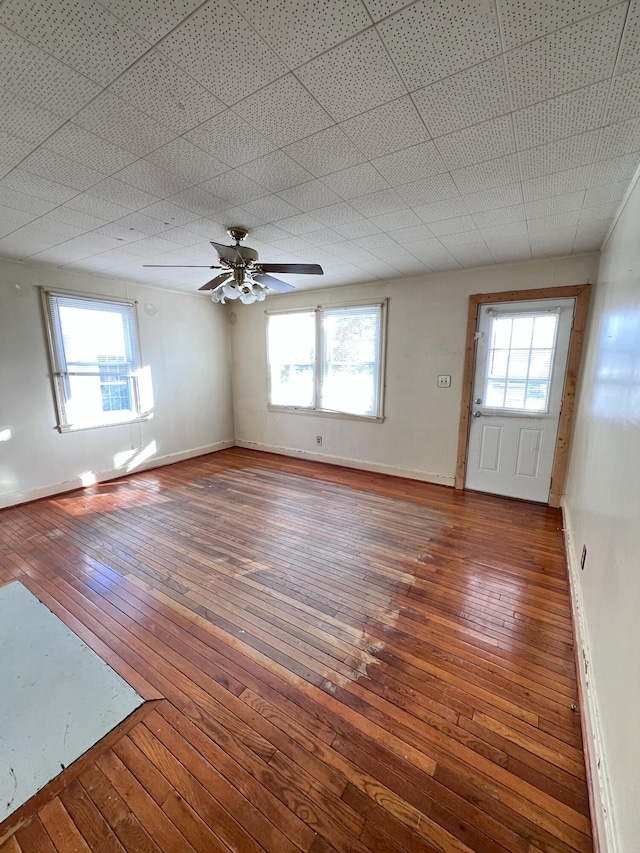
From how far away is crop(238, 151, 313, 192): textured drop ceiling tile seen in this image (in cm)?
183

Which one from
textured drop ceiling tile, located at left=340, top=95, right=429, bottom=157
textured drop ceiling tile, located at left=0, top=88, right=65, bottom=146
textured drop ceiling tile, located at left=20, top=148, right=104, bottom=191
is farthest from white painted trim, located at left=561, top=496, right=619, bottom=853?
textured drop ceiling tile, located at left=20, top=148, right=104, bottom=191

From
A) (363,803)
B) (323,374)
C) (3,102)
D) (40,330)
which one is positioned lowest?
(363,803)

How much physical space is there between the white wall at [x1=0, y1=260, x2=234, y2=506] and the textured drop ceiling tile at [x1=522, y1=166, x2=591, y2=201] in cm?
456

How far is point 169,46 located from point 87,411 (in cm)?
405

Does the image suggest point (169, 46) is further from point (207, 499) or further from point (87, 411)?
point (87, 411)

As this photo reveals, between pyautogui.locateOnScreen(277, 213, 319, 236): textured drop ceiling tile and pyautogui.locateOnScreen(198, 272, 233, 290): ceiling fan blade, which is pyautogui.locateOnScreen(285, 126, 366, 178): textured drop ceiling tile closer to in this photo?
pyautogui.locateOnScreen(277, 213, 319, 236): textured drop ceiling tile

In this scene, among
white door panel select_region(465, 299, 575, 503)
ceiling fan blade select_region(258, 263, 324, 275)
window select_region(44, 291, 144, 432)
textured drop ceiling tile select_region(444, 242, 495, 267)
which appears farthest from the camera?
window select_region(44, 291, 144, 432)

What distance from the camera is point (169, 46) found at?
1.18 metres

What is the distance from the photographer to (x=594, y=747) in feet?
4.25

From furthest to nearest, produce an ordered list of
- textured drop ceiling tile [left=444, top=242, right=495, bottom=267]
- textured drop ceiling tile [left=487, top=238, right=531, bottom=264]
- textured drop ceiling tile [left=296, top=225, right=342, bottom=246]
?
1. textured drop ceiling tile [left=444, top=242, right=495, bottom=267]
2. textured drop ceiling tile [left=487, top=238, right=531, bottom=264]
3. textured drop ceiling tile [left=296, top=225, right=342, bottom=246]

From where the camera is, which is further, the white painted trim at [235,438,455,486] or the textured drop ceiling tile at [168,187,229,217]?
the white painted trim at [235,438,455,486]

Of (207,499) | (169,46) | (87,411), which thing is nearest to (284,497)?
(207,499)

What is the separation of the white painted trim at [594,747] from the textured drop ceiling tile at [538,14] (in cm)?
246

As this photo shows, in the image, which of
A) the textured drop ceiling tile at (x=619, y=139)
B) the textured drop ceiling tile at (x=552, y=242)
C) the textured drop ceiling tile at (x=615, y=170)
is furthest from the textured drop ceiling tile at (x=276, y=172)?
the textured drop ceiling tile at (x=552, y=242)
